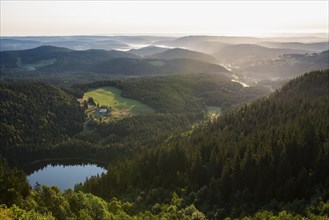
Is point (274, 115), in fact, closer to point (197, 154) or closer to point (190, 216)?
point (197, 154)

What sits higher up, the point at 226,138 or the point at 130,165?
the point at 226,138

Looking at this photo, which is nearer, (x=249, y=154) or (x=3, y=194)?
(x=3, y=194)

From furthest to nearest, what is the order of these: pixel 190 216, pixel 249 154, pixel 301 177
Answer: pixel 249 154 → pixel 301 177 → pixel 190 216

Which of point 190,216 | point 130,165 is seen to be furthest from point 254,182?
point 130,165

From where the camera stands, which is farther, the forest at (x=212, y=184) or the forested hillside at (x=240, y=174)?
the forested hillside at (x=240, y=174)

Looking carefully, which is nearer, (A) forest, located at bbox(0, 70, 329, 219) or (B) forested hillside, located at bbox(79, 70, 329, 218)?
(A) forest, located at bbox(0, 70, 329, 219)

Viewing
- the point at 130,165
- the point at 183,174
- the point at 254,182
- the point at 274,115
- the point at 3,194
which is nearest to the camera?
the point at 3,194

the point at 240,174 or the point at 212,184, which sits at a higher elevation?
the point at 240,174
